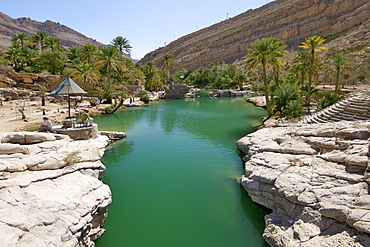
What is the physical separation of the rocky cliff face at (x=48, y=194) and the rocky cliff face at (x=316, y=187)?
5365 millimetres

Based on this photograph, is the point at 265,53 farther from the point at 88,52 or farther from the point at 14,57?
the point at 14,57

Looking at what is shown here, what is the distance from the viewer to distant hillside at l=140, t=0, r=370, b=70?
75619 millimetres

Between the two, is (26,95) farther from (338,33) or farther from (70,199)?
(338,33)

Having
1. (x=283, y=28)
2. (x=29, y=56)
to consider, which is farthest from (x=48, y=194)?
(x=283, y=28)

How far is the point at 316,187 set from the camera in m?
6.97

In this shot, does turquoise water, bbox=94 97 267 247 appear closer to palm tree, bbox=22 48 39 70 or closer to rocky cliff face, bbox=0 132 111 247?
rocky cliff face, bbox=0 132 111 247

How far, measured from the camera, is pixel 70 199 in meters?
6.65

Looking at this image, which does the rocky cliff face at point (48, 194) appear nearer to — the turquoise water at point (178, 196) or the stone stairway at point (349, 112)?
the turquoise water at point (178, 196)

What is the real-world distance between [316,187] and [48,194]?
8159 mm

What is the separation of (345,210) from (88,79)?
36941 mm

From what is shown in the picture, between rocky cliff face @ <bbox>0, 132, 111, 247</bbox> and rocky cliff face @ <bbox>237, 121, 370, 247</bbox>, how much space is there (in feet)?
17.6

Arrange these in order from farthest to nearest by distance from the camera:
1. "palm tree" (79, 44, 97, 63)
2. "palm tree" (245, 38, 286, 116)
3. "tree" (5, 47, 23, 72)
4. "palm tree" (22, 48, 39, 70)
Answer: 1. "palm tree" (79, 44, 97, 63)
2. "palm tree" (22, 48, 39, 70)
3. "tree" (5, 47, 23, 72)
4. "palm tree" (245, 38, 286, 116)

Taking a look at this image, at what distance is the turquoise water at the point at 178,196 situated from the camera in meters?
6.95

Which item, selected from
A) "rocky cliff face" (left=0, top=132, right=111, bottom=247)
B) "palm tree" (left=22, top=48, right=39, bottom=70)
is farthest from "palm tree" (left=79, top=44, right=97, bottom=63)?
"rocky cliff face" (left=0, top=132, right=111, bottom=247)
